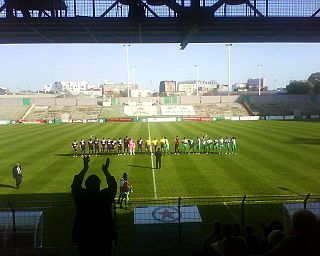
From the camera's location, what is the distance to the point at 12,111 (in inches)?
3356

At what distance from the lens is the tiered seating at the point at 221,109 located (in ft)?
275

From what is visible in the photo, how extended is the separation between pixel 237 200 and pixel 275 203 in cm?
168

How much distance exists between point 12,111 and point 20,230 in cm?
8079

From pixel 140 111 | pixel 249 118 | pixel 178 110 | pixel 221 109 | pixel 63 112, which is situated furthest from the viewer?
pixel 140 111

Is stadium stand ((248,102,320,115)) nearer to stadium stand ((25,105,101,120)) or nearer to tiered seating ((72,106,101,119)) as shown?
tiered seating ((72,106,101,119))

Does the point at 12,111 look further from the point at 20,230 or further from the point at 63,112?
the point at 20,230

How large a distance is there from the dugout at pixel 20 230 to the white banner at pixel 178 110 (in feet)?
248

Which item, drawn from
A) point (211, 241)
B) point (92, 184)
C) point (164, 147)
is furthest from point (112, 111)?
point (92, 184)

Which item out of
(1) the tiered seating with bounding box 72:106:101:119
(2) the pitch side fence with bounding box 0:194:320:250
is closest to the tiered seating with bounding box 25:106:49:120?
(1) the tiered seating with bounding box 72:106:101:119

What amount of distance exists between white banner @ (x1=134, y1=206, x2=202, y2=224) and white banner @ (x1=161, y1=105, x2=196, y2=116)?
7434 centimetres

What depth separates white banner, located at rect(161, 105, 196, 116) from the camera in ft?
281

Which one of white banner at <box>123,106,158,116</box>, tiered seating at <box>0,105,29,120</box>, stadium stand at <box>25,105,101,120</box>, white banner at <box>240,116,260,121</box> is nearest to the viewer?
white banner at <box>240,116,260,121</box>

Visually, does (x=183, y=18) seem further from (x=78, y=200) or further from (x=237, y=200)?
(x=237, y=200)

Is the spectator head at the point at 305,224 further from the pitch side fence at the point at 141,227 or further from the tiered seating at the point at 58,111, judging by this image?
the tiered seating at the point at 58,111
